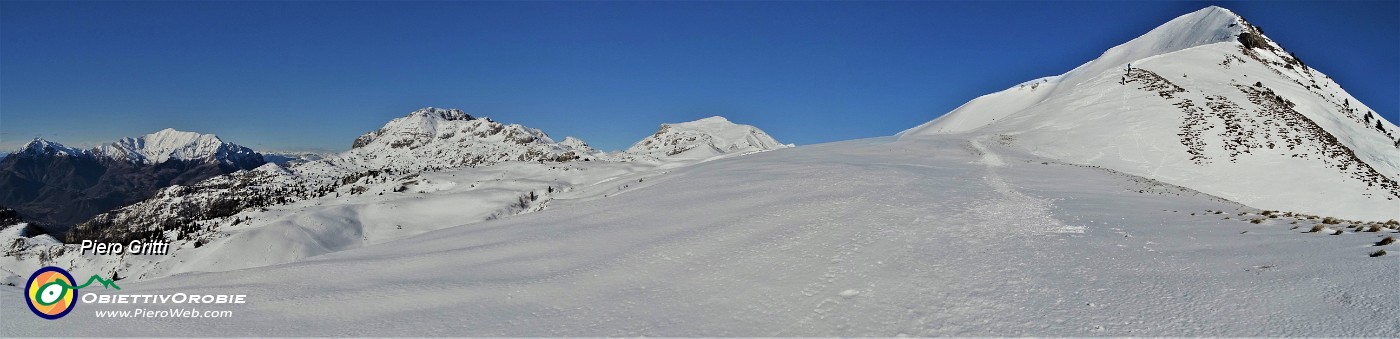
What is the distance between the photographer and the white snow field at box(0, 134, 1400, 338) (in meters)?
10.6

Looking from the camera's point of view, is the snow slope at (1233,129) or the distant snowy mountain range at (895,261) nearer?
the distant snowy mountain range at (895,261)

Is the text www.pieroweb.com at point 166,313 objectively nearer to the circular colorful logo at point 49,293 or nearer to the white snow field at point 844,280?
the white snow field at point 844,280

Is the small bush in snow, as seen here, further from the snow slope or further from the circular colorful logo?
the circular colorful logo

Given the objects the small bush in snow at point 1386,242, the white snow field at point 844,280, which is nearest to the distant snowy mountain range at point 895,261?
the white snow field at point 844,280

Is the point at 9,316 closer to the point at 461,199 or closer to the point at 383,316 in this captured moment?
the point at 383,316

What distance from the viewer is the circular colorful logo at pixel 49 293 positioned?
535 inches

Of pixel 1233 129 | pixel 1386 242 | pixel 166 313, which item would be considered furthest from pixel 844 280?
pixel 1233 129

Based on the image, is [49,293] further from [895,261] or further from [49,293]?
[895,261]

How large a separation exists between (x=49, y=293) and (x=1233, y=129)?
208 ft

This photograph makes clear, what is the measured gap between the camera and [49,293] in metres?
13.8

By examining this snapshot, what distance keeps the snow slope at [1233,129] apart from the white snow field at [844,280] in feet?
59.3

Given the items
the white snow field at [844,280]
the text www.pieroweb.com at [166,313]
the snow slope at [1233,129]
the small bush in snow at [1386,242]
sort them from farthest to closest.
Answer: the snow slope at [1233,129] → the text www.pieroweb.com at [166,313] → the small bush in snow at [1386,242] → the white snow field at [844,280]

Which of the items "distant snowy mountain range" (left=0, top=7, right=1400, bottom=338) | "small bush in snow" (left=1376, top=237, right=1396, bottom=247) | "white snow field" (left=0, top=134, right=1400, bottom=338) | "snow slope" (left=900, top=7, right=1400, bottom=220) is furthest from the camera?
"snow slope" (left=900, top=7, right=1400, bottom=220)

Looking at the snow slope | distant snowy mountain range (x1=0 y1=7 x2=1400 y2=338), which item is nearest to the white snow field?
distant snowy mountain range (x1=0 y1=7 x2=1400 y2=338)
